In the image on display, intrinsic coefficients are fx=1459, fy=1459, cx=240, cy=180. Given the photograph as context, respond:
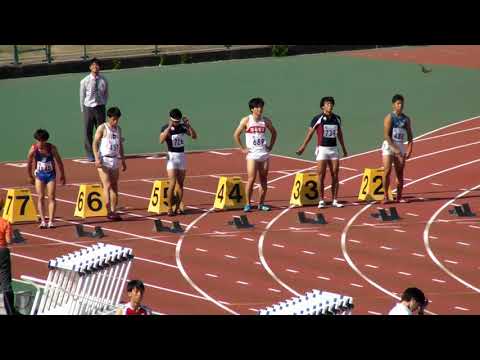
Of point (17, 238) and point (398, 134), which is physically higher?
point (398, 134)

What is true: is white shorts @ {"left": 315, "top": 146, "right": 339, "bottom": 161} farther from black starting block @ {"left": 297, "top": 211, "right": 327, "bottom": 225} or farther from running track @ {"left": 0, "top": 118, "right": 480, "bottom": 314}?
black starting block @ {"left": 297, "top": 211, "right": 327, "bottom": 225}

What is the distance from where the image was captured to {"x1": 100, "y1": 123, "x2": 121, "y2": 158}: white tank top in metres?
20.0

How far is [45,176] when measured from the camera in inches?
771

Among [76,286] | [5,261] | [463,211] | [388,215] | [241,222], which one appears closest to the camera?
[76,286]

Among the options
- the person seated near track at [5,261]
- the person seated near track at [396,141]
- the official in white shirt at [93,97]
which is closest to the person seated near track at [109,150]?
the official in white shirt at [93,97]

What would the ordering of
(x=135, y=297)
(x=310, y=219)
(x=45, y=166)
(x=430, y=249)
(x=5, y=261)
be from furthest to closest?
1. (x=310, y=219)
2. (x=45, y=166)
3. (x=430, y=249)
4. (x=5, y=261)
5. (x=135, y=297)

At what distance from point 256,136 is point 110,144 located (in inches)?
83.4

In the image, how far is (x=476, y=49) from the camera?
37094 mm

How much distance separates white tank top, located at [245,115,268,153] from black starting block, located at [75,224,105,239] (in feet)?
8.49

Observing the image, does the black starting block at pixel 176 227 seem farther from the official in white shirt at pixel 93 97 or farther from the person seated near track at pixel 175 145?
the official in white shirt at pixel 93 97

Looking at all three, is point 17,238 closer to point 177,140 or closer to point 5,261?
point 177,140

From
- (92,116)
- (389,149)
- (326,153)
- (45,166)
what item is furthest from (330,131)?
(92,116)
